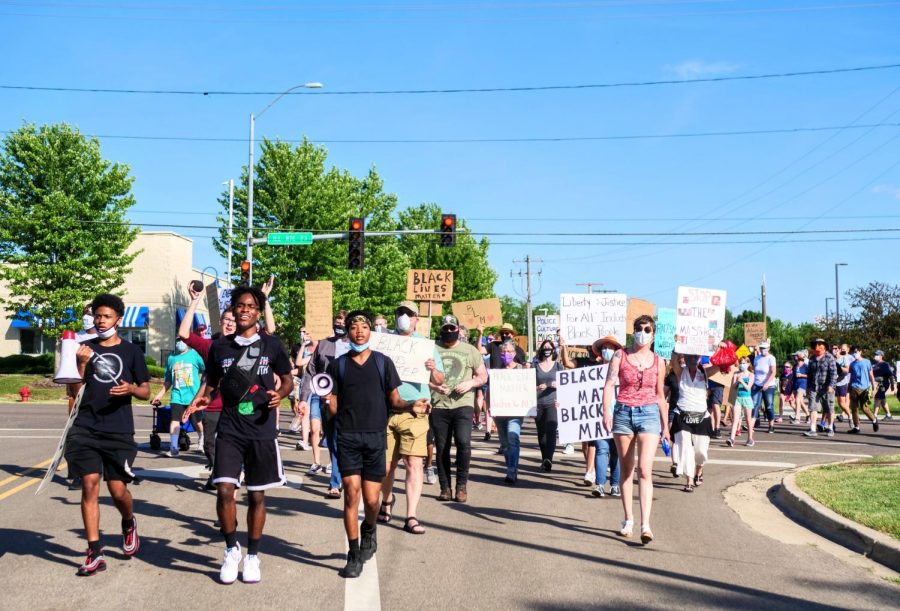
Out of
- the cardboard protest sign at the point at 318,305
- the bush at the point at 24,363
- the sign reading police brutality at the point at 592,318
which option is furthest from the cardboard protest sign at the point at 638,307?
the bush at the point at 24,363

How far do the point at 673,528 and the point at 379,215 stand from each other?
4760 centimetres

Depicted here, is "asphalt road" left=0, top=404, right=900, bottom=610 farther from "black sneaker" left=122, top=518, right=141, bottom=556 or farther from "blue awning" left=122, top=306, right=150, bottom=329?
"blue awning" left=122, top=306, right=150, bottom=329

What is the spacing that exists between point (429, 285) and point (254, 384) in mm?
16586

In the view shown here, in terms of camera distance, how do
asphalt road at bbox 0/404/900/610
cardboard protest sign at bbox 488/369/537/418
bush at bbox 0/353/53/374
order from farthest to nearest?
bush at bbox 0/353/53/374
cardboard protest sign at bbox 488/369/537/418
asphalt road at bbox 0/404/900/610

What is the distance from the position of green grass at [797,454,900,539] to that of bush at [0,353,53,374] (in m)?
39.1

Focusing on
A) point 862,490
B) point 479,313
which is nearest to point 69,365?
point 862,490

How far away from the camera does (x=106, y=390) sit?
6984 millimetres

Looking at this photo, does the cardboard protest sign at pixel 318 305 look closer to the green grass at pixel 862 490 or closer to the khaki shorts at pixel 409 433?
the green grass at pixel 862 490

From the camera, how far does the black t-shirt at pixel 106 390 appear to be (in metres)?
6.94

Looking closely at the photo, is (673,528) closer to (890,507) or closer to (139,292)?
(890,507)

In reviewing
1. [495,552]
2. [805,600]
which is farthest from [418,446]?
[805,600]

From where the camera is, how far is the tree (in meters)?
39.8

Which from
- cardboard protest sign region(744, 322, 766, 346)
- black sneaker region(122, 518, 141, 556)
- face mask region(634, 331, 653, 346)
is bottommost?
black sneaker region(122, 518, 141, 556)

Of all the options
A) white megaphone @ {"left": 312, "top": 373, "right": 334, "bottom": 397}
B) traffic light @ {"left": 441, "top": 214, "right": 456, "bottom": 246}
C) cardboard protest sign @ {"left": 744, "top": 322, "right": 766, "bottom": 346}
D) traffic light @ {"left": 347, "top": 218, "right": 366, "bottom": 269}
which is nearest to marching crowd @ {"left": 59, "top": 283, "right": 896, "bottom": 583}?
white megaphone @ {"left": 312, "top": 373, "right": 334, "bottom": 397}
